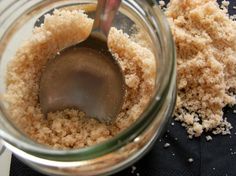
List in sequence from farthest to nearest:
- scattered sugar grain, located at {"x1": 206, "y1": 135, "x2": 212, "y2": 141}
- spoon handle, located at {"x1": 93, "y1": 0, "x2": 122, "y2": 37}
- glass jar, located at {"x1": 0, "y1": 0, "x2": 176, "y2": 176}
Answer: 1. scattered sugar grain, located at {"x1": 206, "y1": 135, "x2": 212, "y2": 141}
2. spoon handle, located at {"x1": 93, "y1": 0, "x2": 122, "y2": 37}
3. glass jar, located at {"x1": 0, "y1": 0, "x2": 176, "y2": 176}

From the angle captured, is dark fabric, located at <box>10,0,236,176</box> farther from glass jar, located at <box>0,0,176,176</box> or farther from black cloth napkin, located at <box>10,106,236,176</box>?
glass jar, located at <box>0,0,176,176</box>

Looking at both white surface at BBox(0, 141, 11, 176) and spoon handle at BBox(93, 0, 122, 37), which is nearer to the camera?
spoon handle at BBox(93, 0, 122, 37)

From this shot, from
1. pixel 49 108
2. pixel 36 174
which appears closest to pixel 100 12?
pixel 49 108

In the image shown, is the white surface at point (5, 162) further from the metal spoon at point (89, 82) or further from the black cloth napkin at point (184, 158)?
the metal spoon at point (89, 82)

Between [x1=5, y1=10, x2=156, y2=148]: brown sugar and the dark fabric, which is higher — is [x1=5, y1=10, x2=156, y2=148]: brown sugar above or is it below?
above

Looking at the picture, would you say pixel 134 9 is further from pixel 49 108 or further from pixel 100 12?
pixel 49 108

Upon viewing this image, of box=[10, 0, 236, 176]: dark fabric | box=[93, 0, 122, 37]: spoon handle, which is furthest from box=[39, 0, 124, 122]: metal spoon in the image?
box=[10, 0, 236, 176]: dark fabric
